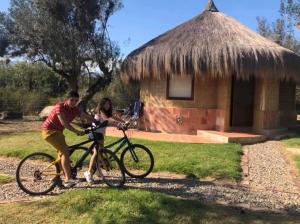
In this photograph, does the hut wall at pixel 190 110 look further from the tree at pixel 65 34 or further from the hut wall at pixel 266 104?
the tree at pixel 65 34

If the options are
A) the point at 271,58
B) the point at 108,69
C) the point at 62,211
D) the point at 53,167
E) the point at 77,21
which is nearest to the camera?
the point at 62,211

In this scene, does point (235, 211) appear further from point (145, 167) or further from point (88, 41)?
point (88, 41)

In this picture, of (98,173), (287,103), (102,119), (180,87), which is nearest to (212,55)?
(180,87)

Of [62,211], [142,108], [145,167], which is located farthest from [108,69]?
[62,211]

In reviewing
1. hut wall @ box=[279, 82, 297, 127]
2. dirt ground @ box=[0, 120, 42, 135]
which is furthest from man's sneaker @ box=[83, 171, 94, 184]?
hut wall @ box=[279, 82, 297, 127]

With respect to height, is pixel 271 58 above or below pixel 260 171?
above

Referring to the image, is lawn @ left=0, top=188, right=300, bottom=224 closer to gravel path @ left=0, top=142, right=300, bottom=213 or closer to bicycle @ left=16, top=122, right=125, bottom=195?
gravel path @ left=0, top=142, right=300, bottom=213

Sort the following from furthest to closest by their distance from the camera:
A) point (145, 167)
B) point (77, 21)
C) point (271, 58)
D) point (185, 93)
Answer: point (77, 21) < point (185, 93) < point (271, 58) < point (145, 167)

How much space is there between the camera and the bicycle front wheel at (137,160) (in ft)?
29.1

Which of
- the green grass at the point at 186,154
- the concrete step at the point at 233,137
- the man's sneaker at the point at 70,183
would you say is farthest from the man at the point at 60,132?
the concrete step at the point at 233,137

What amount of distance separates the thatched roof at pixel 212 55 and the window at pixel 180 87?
1.86 ft

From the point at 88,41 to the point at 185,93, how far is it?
618cm

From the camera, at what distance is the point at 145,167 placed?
9.53 m

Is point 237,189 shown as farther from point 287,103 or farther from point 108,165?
point 287,103
